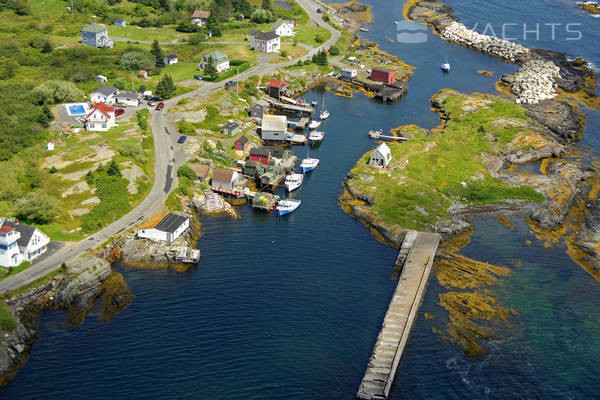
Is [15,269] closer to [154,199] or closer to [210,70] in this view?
[154,199]

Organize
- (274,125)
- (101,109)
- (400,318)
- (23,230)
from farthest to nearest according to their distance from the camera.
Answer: (274,125) < (101,109) < (23,230) < (400,318)

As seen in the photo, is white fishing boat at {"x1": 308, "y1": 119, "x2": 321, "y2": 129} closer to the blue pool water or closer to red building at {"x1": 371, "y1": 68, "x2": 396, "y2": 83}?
red building at {"x1": 371, "y1": 68, "x2": 396, "y2": 83}

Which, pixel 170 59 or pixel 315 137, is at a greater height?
pixel 170 59

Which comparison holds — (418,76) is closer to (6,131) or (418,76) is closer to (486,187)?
(486,187)

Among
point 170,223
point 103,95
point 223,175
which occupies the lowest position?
point 223,175

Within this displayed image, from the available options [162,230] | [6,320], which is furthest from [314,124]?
[6,320]

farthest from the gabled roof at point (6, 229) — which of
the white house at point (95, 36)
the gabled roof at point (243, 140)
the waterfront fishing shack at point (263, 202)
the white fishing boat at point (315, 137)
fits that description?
the white house at point (95, 36)

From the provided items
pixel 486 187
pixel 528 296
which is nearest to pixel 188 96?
pixel 486 187

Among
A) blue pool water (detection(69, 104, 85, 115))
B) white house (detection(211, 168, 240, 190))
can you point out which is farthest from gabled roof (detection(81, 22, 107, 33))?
white house (detection(211, 168, 240, 190))

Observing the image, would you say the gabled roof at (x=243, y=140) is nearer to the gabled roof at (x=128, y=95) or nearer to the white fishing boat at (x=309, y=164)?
the white fishing boat at (x=309, y=164)
